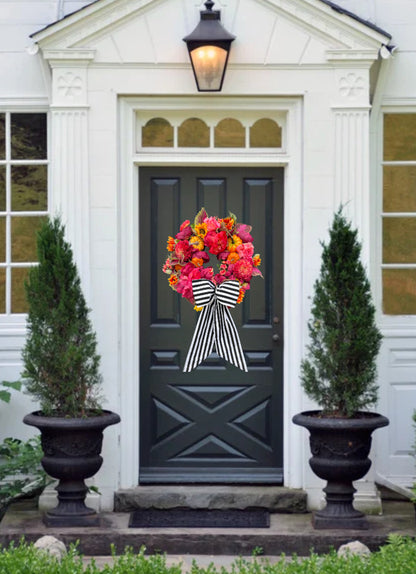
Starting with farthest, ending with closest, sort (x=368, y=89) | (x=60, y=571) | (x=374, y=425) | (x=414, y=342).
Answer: (x=414, y=342), (x=368, y=89), (x=374, y=425), (x=60, y=571)

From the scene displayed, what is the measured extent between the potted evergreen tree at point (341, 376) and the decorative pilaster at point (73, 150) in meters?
1.59

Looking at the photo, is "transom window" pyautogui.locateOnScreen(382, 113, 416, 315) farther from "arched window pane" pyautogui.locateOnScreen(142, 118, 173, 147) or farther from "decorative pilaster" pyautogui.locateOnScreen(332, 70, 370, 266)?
"arched window pane" pyautogui.locateOnScreen(142, 118, 173, 147)

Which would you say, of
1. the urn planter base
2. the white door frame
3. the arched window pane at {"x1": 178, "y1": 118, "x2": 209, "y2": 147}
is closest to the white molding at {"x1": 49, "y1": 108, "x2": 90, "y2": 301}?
the white door frame

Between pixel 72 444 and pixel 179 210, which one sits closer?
pixel 72 444

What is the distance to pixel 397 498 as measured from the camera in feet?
25.5

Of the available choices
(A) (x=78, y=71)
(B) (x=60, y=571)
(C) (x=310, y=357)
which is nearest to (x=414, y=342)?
(C) (x=310, y=357)

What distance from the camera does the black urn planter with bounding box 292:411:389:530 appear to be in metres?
6.87

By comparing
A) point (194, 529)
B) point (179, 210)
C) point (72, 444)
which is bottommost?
point (194, 529)

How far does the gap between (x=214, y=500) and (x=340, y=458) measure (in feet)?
3.38

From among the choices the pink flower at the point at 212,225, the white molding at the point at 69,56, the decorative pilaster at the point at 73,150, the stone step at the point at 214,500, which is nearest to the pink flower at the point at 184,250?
the pink flower at the point at 212,225

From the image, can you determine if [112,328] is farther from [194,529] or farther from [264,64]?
[264,64]

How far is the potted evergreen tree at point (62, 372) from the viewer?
6.94 metres

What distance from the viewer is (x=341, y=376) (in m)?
6.96

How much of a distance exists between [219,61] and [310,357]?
1.99m
